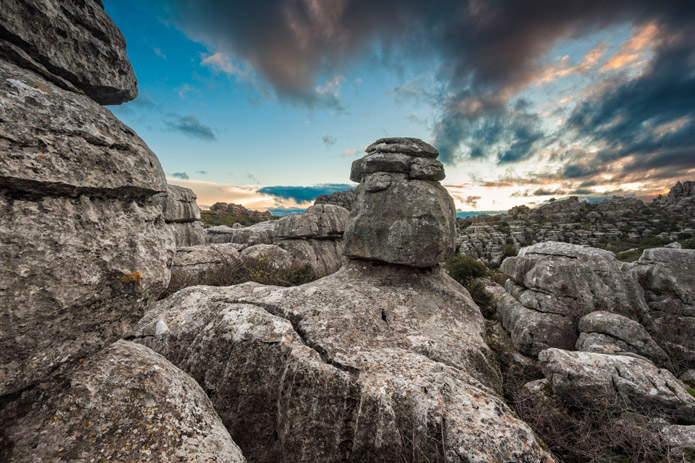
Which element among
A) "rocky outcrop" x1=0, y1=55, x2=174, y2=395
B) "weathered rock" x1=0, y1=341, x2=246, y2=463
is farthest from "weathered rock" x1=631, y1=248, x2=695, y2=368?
"rocky outcrop" x1=0, y1=55, x2=174, y2=395

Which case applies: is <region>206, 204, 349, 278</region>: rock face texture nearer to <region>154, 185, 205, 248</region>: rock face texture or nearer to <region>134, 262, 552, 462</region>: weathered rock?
<region>154, 185, 205, 248</region>: rock face texture

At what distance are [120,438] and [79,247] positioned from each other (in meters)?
2.01

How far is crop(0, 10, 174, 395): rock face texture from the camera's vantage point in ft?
7.71

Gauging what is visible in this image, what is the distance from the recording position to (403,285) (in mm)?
8648

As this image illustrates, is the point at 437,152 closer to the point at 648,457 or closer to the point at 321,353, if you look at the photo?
the point at 321,353

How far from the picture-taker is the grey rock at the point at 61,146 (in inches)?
91.8

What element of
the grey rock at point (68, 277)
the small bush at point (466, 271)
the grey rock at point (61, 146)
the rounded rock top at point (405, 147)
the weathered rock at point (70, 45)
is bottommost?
the small bush at point (466, 271)

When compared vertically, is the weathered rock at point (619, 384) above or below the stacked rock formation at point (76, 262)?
below

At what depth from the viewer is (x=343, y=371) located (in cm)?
474

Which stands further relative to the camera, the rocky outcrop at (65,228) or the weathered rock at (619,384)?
the weathered rock at (619,384)

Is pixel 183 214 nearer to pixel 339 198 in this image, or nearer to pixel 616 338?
pixel 616 338

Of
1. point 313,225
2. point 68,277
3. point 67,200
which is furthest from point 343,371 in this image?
point 313,225

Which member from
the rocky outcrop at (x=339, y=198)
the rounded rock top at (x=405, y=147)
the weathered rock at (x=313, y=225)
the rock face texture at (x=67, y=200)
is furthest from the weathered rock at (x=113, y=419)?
the rocky outcrop at (x=339, y=198)

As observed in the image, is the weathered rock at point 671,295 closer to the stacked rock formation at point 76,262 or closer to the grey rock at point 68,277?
the stacked rock formation at point 76,262
